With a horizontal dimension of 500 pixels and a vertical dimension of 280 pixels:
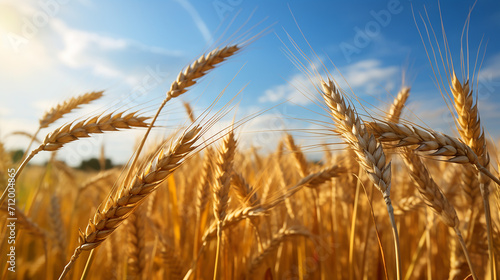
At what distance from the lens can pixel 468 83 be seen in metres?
1.33

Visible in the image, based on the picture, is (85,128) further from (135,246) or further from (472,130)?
(472,130)

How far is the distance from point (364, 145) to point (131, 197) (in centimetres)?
81

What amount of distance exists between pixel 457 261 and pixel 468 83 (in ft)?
2.82

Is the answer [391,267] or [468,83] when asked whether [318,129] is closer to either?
[468,83]

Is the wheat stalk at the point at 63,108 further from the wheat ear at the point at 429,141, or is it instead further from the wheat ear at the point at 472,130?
the wheat ear at the point at 472,130

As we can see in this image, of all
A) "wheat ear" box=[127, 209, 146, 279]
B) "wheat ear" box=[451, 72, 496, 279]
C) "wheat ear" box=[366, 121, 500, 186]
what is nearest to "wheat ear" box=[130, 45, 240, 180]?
"wheat ear" box=[127, 209, 146, 279]

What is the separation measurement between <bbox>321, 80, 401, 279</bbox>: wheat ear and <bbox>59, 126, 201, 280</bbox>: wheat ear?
0.56 metres

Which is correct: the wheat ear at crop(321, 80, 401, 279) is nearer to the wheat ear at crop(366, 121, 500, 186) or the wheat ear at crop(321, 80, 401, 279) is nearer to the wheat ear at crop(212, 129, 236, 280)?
the wheat ear at crop(366, 121, 500, 186)

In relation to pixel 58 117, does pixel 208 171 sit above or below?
below

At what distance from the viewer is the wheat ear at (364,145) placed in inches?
36.4

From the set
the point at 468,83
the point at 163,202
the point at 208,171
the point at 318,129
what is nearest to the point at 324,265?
the point at 208,171

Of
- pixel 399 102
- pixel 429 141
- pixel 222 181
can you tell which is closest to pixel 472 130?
pixel 429 141

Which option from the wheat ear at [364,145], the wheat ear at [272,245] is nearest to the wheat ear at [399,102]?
the wheat ear at [364,145]

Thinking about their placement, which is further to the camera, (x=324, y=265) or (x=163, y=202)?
(x=163, y=202)
